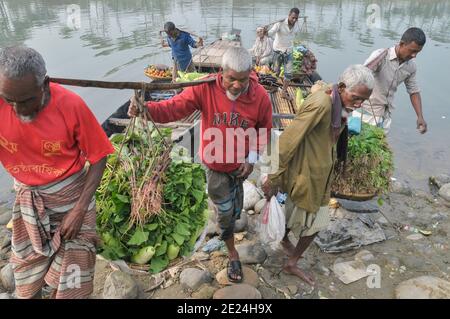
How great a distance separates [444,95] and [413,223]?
27.8 ft

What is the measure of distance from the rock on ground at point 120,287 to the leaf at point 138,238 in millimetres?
1049

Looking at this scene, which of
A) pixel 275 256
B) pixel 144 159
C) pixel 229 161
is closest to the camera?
pixel 144 159

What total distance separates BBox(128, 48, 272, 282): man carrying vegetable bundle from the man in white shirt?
5.22 meters

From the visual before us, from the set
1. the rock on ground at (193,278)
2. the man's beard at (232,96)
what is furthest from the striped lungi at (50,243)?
the rock on ground at (193,278)

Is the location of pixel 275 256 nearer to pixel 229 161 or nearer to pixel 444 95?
pixel 229 161

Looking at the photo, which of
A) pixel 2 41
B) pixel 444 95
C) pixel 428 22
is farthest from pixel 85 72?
pixel 428 22

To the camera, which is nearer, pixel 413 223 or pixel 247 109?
pixel 247 109

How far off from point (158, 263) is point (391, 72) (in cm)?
356

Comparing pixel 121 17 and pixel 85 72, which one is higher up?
pixel 121 17

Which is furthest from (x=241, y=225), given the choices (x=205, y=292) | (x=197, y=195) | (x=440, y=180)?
(x=440, y=180)

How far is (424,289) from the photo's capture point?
343 centimetres

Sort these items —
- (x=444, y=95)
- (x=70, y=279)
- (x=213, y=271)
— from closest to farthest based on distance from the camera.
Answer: (x=70, y=279) < (x=213, y=271) < (x=444, y=95)

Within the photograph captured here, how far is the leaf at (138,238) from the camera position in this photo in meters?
2.43

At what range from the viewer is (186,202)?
263 cm
